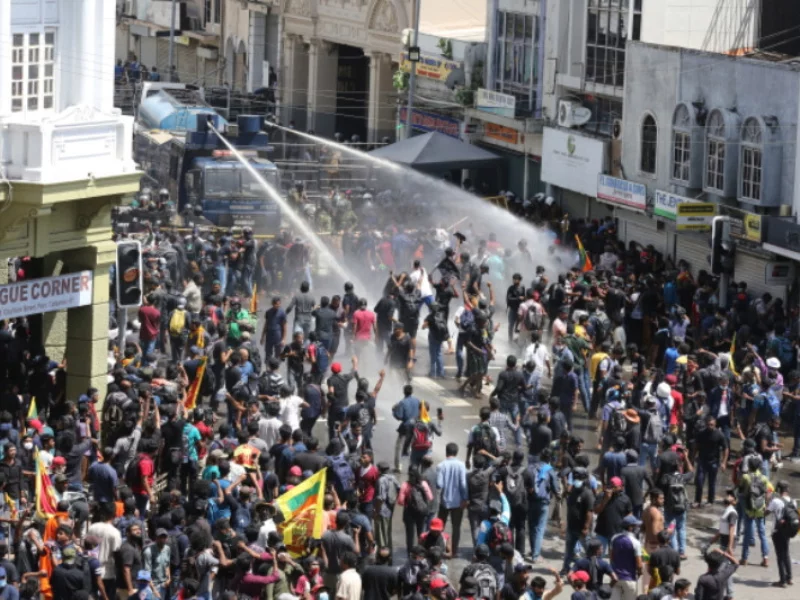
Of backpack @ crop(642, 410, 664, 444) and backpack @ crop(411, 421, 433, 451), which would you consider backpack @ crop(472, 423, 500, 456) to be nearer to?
backpack @ crop(411, 421, 433, 451)

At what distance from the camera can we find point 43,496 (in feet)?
72.6

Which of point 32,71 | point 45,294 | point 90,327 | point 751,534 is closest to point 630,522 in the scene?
point 751,534

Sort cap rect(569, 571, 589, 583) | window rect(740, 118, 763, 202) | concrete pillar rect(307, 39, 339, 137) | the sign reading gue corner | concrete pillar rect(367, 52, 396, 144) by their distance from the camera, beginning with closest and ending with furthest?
cap rect(569, 571, 589, 583)
the sign reading gue corner
window rect(740, 118, 763, 202)
concrete pillar rect(367, 52, 396, 144)
concrete pillar rect(307, 39, 339, 137)

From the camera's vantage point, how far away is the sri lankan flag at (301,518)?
22.0 metres

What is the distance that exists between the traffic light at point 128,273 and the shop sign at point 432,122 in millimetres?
26726

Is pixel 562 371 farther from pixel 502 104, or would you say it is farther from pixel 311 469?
pixel 502 104

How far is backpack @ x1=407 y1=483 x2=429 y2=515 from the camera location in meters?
23.4

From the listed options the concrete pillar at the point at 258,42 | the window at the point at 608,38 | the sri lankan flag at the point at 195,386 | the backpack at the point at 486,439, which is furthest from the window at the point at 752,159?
the concrete pillar at the point at 258,42

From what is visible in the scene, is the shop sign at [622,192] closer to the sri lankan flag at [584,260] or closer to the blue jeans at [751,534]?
the sri lankan flag at [584,260]

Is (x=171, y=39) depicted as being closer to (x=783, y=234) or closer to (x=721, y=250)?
(x=721, y=250)

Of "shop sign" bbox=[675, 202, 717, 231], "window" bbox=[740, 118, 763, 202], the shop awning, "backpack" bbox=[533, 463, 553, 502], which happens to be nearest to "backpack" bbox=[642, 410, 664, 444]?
"backpack" bbox=[533, 463, 553, 502]

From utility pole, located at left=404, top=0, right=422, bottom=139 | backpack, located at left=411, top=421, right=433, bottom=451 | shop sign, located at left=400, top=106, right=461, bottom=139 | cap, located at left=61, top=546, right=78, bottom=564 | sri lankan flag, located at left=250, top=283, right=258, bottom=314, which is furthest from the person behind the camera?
shop sign, located at left=400, top=106, right=461, bottom=139

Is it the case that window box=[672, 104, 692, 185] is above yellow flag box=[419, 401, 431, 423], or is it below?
above

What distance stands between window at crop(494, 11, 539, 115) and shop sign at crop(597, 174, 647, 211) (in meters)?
6.52
